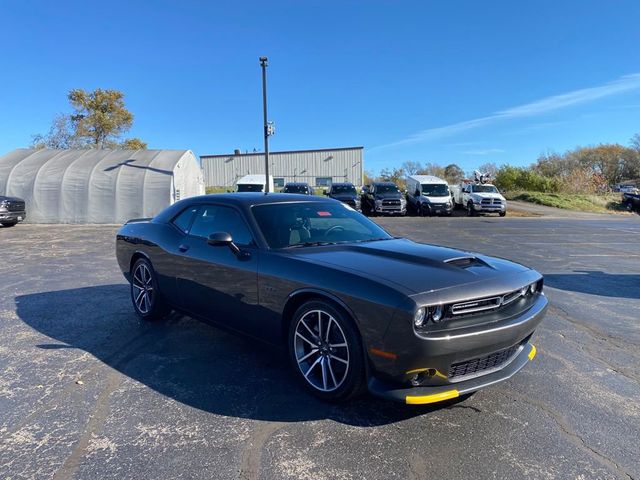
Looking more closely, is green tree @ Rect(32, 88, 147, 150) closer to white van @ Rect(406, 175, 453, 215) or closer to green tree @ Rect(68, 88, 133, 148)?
green tree @ Rect(68, 88, 133, 148)

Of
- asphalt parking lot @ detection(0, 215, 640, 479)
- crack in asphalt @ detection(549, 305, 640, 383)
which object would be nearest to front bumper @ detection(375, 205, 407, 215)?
crack in asphalt @ detection(549, 305, 640, 383)

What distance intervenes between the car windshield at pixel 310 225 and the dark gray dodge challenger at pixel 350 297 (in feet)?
0.04

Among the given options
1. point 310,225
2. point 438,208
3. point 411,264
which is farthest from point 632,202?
point 411,264

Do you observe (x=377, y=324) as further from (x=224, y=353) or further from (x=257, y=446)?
(x=224, y=353)

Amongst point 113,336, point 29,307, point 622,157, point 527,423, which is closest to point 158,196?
point 29,307

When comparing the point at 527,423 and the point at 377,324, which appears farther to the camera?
the point at 527,423

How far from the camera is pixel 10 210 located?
1859cm

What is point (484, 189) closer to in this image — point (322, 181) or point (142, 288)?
→ point (322, 181)

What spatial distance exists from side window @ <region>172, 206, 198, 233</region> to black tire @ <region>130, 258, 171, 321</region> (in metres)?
0.60

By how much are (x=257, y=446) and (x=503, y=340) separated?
1698mm

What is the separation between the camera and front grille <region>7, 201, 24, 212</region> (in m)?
18.5

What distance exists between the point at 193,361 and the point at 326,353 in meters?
1.46

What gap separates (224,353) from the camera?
168 inches

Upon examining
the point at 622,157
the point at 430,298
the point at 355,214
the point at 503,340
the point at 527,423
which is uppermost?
the point at 622,157
